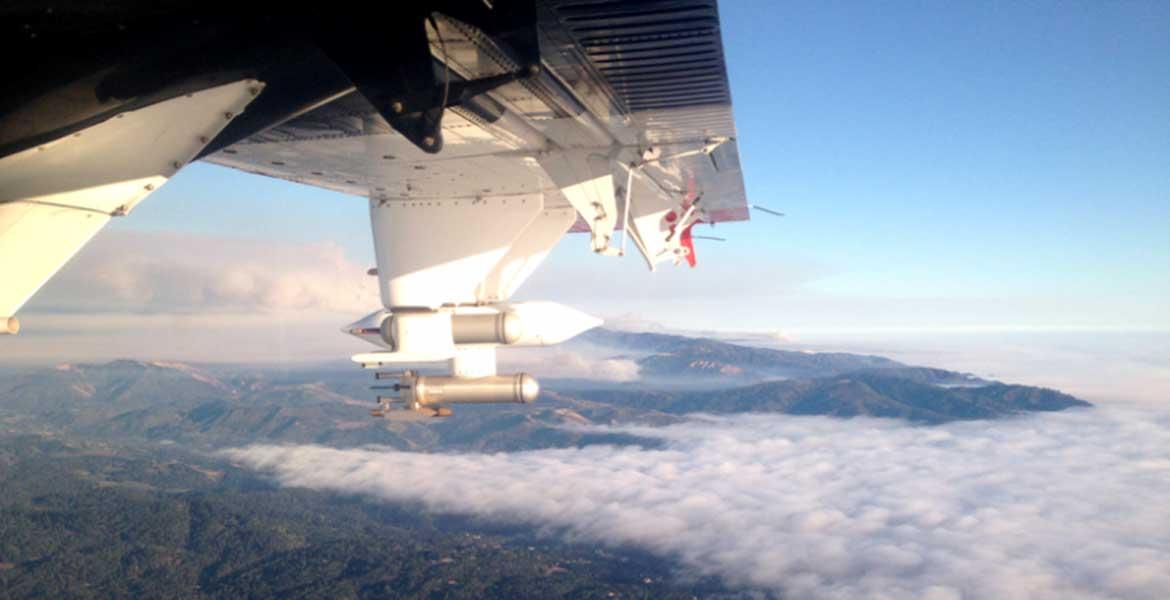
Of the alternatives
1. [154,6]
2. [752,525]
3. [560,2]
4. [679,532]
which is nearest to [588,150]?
[560,2]

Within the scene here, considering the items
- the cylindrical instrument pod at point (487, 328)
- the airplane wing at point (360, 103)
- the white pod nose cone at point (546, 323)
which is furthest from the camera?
the white pod nose cone at point (546, 323)

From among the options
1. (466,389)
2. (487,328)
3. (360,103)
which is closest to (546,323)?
(487,328)

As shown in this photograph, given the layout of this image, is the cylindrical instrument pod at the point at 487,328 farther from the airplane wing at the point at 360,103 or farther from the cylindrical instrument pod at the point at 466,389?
the airplane wing at the point at 360,103

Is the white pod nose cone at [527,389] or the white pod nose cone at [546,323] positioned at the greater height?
the white pod nose cone at [546,323]

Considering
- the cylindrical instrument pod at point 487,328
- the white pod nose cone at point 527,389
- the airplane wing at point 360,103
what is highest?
the airplane wing at point 360,103

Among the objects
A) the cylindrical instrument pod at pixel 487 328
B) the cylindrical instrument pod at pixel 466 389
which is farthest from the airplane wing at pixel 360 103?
the cylindrical instrument pod at pixel 487 328

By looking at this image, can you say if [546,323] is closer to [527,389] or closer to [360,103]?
[527,389]
